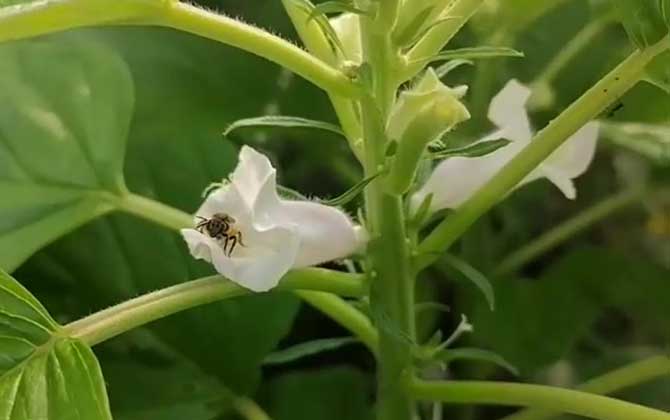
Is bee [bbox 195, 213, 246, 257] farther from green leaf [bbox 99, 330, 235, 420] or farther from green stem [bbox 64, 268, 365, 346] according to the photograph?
green leaf [bbox 99, 330, 235, 420]

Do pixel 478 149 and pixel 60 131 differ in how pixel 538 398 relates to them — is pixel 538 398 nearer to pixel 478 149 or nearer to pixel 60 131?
pixel 478 149

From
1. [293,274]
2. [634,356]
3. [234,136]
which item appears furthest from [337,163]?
[293,274]

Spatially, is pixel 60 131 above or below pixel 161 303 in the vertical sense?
above

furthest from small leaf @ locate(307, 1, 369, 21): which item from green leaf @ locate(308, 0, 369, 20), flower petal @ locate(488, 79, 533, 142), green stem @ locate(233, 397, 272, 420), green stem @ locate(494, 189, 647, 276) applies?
green stem @ locate(494, 189, 647, 276)

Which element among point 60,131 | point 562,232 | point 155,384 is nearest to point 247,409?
point 155,384

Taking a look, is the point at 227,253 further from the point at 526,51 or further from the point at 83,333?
the point at 526,51

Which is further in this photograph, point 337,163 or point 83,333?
point 337,163

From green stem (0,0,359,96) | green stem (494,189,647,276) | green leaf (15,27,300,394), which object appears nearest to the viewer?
green stem (0,0,359,96)
